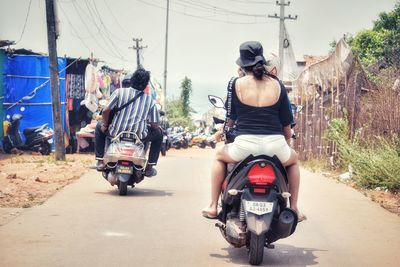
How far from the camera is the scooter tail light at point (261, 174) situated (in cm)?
580

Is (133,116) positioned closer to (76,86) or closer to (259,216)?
(259,216)

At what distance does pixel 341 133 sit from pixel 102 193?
7.28m

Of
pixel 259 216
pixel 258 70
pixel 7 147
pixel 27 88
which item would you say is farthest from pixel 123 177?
pixel 27 88

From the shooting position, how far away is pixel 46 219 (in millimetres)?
A: 7863

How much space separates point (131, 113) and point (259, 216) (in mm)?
5104

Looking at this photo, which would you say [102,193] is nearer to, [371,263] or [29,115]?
[371,263]

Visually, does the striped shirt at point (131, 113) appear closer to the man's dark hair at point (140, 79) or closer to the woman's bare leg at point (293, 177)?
the man's dark hair at point (140, 79)

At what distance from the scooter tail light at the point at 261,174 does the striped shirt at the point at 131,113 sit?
4.84 meters

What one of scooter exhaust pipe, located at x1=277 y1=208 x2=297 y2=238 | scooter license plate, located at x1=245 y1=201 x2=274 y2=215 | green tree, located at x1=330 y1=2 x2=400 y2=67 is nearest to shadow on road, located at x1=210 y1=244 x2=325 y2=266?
scooter exhaust pipe, located at x1=277 y1=208 x2=297 y2=238

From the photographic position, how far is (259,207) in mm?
5719

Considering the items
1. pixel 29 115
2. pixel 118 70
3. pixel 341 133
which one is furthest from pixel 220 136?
pixel 118 70

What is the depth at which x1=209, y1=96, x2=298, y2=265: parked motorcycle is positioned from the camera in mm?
5707

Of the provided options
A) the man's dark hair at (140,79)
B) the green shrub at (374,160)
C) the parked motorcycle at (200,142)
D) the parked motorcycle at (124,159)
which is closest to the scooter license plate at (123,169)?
the parked motorcycle at (124,159)

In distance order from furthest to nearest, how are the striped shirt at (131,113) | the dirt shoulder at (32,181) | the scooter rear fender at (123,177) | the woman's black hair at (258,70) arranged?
the striped shirt at (131,113)
the scooter rear fender at (123,177)
the dirt shoulder at (32,181)
the woman's black hair at (258,70)
